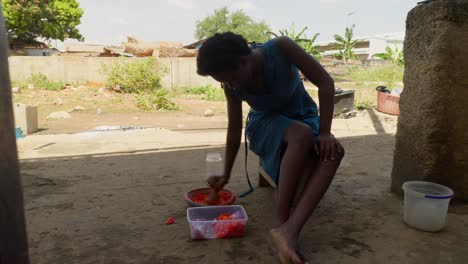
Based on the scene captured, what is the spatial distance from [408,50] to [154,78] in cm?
1164

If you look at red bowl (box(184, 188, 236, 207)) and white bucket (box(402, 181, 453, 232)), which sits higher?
white bucket (box(402, 181, 453, 232))

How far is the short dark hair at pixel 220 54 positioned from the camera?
1707 millimetres

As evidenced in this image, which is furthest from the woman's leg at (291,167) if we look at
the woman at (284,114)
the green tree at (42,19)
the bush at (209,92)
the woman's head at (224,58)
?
the green tree at (42,19)

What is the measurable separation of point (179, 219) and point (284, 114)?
90 centimetres

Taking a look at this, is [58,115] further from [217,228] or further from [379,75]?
[379,75]

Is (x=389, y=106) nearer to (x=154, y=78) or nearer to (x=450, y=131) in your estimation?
(x=450, y=131)

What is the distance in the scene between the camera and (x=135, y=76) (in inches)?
516

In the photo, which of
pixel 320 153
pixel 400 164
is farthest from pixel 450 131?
pixel 320 153

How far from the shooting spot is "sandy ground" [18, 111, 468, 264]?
1.79 meters

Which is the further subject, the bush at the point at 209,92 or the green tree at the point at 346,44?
the green tree at the point at 346,44

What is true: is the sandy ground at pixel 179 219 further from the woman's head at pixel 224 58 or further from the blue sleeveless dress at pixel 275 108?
the woman's head at pixel 224 58

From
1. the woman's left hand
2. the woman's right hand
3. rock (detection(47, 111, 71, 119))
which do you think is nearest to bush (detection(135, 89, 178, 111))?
rock (detection(47, 111, 71, 119))

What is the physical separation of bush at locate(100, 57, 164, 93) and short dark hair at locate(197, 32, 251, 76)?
11.9 metres

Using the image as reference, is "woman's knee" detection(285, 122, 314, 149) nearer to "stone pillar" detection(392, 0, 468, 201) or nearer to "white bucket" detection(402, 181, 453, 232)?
"white bucket" detection(402, 181, 453, 232)
